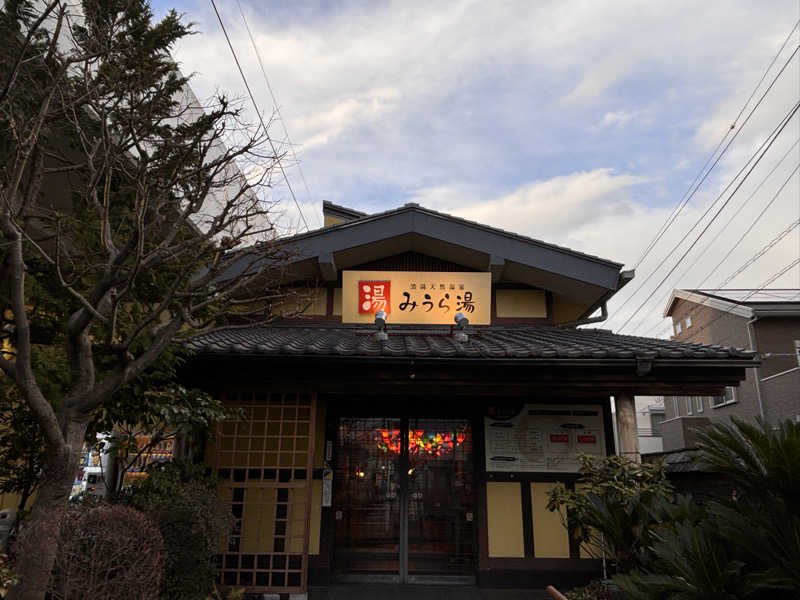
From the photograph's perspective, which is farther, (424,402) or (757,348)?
(757,348)

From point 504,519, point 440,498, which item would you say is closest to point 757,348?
point 504,519

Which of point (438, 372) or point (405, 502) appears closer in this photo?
point (438, 372)

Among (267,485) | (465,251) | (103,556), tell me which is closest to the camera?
(103,556)

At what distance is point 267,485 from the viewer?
256 inches

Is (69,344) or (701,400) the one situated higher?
(701,400)

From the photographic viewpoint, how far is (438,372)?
6.36m

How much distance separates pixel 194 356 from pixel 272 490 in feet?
7.10

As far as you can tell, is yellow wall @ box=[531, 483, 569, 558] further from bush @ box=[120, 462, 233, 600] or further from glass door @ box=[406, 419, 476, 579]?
bush @ box=[120, 462, 233, 600]

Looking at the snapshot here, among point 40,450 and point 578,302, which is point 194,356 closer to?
point 40,450

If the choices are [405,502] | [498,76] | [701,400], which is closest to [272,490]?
[405,502]

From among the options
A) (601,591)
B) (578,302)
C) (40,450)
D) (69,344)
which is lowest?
(601,591)

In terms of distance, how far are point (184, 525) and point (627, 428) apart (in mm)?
5341

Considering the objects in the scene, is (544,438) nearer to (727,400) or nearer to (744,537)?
(744,537)

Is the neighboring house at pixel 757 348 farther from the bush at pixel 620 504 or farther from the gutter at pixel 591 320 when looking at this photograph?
the bush at pixel 620 504
